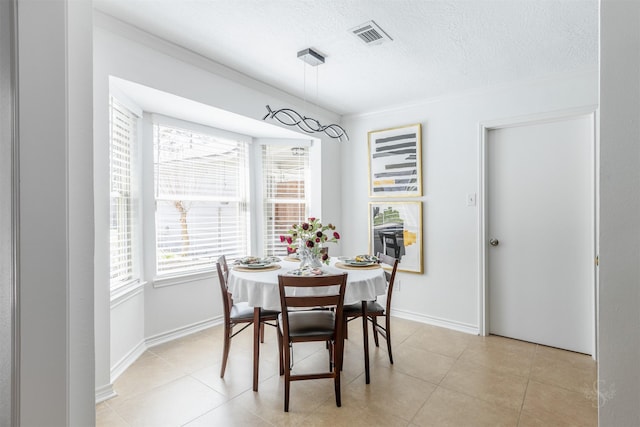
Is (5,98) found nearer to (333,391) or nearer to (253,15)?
(253,15)

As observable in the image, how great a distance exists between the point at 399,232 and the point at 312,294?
1.97 m

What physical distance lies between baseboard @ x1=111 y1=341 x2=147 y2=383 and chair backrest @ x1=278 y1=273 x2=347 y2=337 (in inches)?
55.1

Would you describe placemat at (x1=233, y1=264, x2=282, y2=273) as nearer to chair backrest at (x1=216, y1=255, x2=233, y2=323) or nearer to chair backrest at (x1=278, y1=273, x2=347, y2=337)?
chair backrest at (x1=216, y1=255, x2=233, y2=323)

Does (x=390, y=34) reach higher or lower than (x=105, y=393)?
higher

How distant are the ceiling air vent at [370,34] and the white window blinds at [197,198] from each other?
198cm

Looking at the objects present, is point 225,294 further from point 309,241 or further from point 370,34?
point 370,34

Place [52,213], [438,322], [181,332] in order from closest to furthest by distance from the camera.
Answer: [52,213] < [181,332] < [438,322]

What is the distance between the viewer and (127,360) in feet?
8.51

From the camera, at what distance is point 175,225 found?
3248 mm

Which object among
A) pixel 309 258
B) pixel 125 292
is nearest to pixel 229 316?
pixel 309 258

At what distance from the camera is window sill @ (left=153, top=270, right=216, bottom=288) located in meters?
3.02

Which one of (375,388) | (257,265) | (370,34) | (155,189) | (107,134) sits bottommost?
(375,388)

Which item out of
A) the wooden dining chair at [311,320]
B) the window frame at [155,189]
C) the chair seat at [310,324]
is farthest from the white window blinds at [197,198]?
the wooden dining chair at [311,320]

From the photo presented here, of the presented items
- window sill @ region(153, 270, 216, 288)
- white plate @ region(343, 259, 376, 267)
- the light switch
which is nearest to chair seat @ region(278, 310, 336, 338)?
white plate @ region(343, 259, 376, 267)
